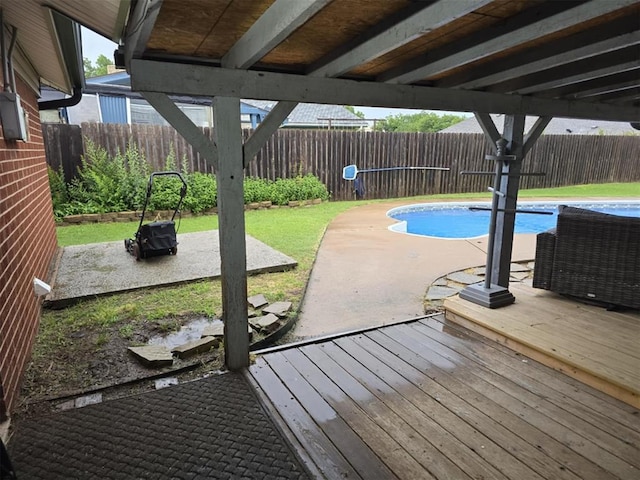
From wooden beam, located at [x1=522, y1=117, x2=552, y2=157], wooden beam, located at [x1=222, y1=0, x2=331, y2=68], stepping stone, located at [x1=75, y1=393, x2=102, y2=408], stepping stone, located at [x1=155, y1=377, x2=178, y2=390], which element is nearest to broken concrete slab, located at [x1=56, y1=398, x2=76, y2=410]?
stepping stone, located at [x1=75, y1=393, x2=102, y2=408]

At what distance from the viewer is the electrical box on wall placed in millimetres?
2531

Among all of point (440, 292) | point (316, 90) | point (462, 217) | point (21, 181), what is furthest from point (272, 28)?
point (462, 217)

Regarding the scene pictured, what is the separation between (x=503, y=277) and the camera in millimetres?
3613

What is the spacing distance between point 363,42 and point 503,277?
8.50 ft

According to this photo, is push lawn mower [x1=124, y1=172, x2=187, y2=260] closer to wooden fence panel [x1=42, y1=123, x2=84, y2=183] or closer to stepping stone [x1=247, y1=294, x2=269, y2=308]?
stepping stone [x1=247, y1=294, x2=269, y2=308]

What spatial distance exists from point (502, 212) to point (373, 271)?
1.76 metres

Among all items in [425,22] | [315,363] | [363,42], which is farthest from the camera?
[315,363]

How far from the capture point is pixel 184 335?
3.16m

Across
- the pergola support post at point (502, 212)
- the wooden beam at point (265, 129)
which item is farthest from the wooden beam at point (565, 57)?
the wooden beam at point (265, 129)

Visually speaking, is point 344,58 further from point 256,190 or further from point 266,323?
point 256,190

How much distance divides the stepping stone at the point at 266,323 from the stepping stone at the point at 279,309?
0.09 metres

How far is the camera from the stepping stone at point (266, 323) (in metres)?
3.21

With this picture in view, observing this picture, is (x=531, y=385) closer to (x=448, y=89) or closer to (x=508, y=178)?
(x=508, y=178)

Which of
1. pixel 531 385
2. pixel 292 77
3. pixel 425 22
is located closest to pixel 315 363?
pixel 531 385
